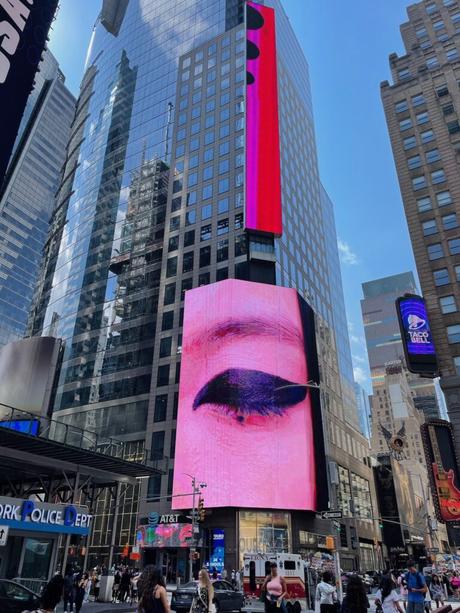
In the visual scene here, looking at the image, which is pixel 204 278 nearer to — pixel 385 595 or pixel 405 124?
pixel 405 124

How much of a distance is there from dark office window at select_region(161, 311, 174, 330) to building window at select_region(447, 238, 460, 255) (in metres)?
38.5

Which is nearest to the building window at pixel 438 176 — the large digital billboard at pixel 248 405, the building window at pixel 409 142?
the building window at pixel 409 142

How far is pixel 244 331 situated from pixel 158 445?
19277 millimetres

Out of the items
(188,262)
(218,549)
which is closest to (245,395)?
(218,549)

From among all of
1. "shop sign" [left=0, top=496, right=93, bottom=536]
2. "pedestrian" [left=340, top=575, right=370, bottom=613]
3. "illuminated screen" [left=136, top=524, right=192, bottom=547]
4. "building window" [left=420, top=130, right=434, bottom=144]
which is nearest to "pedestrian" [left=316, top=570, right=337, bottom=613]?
"pedestrian" [left=340, top=575, right=370, bottom=613]

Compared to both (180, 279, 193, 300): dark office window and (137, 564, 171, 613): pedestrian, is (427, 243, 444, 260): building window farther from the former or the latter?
(137, 564, 171, 613): pedestrian

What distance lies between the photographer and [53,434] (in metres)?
83.9

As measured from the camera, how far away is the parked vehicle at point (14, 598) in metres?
15.4

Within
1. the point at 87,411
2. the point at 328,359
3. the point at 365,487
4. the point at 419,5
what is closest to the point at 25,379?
the point at 87,411

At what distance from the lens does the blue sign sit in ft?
168

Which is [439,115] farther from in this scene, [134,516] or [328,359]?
[134,516]

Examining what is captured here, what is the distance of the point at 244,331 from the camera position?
2331 inches

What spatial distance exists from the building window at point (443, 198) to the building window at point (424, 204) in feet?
3.52

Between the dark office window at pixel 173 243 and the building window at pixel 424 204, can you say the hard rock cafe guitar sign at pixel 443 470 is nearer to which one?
the building window at pixel 424 204
